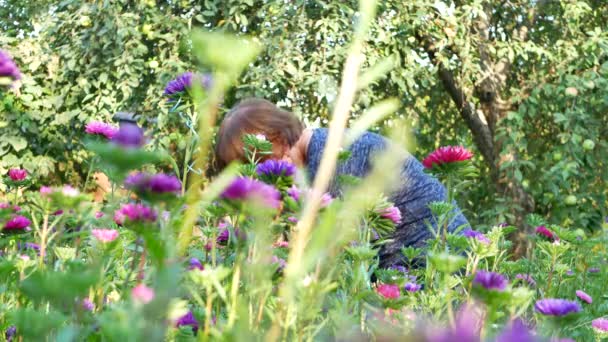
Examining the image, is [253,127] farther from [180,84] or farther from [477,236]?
[180,84]

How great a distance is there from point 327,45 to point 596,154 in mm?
1700

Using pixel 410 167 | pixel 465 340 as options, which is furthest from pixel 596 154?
pixel 465 340

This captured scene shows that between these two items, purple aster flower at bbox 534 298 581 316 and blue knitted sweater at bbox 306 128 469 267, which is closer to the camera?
purple aster flower at bbox 534 298 581 316

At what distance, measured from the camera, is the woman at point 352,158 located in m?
2.20

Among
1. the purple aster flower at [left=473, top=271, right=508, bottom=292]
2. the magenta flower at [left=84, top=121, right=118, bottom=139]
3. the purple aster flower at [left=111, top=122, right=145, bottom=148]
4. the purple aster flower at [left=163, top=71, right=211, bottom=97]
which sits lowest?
the magenta flower at [left=84, top=121, right=118, bottom=139]

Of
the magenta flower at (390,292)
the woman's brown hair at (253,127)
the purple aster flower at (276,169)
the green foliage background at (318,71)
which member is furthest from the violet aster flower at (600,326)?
the green foliage background at (318,71)

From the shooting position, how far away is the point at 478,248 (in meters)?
1.06

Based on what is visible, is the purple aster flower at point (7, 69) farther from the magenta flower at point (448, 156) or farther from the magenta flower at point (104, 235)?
the magenta flower at point (448, 156)

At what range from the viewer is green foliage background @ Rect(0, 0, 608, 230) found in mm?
3881

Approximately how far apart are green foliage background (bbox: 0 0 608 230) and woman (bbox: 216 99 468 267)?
121 centimetres

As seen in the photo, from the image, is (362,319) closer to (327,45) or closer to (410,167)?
(410,167)

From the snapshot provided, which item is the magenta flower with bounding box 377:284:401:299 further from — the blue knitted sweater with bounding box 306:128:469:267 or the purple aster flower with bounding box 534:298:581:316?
the blue knitted sweater with bounding box 306:128:469:267

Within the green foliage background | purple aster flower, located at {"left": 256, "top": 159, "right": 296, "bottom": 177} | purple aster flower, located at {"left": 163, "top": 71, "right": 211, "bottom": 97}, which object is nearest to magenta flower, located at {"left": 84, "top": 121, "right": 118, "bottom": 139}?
purple aster flower, located at {"left": 163, "top": 71, "right": 211, "bottom": 97}

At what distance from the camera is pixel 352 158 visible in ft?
7.37
